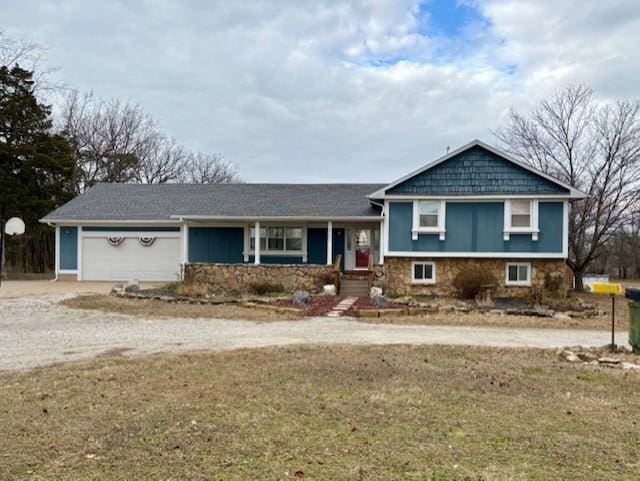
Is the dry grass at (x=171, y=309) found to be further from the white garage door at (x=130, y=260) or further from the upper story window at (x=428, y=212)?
the upper story window at (x=428, y=212)

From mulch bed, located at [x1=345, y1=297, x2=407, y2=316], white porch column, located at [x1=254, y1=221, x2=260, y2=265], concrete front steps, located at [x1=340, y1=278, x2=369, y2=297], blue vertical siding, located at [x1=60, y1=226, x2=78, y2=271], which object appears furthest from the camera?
blue vertical siding, located at [x1=60, y1=226, x2=78, y2=271]

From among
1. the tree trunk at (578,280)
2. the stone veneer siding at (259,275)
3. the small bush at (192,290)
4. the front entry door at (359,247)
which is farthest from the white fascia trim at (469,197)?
the tree trunk at (578,280)

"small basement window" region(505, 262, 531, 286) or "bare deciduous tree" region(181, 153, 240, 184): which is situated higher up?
"bare deciduous tree" region(181, 153, 240, 184)

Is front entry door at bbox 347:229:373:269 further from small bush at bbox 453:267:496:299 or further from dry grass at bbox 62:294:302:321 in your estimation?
dry grass at bbox 62:294:302:321

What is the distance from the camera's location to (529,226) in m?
16.4

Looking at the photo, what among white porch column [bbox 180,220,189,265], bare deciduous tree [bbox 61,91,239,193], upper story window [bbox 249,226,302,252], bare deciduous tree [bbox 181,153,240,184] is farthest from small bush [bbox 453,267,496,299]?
bare deciduous tree [bbox 181,153,240,184]

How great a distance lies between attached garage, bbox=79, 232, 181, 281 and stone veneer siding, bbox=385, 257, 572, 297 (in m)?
9.64

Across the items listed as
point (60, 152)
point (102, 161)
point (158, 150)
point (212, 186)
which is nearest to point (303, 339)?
point (212, 186)

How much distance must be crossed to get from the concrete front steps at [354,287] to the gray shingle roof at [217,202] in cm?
246

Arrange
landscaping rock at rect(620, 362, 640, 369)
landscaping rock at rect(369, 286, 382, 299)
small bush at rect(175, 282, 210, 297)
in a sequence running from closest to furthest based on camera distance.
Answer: landscaping rock at rect(620, 362, 640, 369)
landscaping rock at rect(369, 286, 382, 299)
small bush at rect(175, 282, 210, 297)

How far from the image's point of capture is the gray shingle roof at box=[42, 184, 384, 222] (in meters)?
19.5

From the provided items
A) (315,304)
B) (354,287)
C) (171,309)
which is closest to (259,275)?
(354,287)

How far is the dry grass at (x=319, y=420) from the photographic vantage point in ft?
11.9

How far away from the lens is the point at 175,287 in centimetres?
1758
